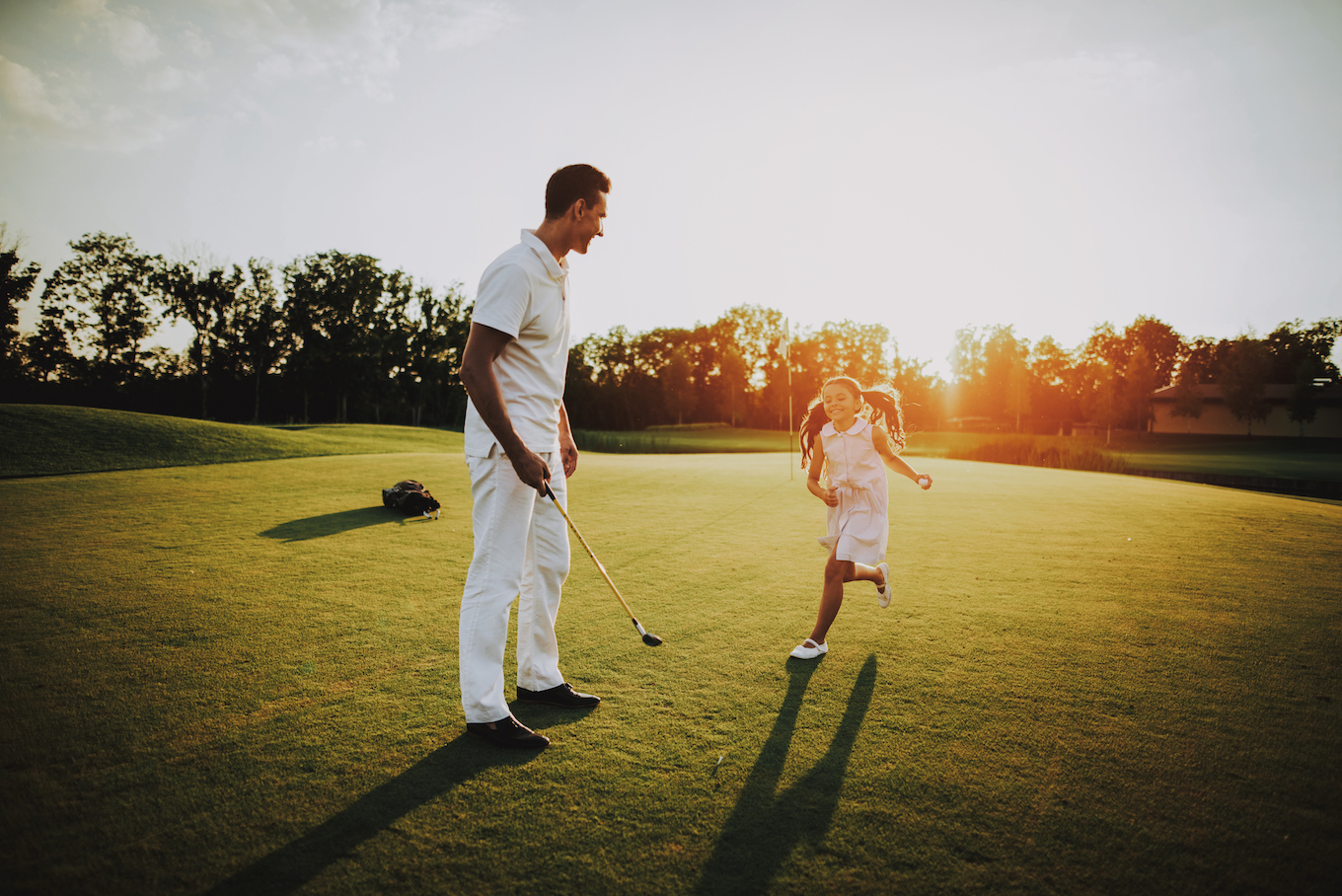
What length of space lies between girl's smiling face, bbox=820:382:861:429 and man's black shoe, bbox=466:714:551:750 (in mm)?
3054

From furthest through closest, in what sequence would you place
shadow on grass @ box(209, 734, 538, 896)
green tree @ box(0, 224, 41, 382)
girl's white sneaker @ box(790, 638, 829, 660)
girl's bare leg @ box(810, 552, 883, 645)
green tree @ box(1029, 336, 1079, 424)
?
green tree @ box(1029, 336, 1079, 424), green tree @ box(0, 224, 41, 382), girl's bare leg @ box(810, 552, 883, 645), girl's white sneaker @ box(790, 638, 829, 660), shadow on grass @ box(209, 734, 538, 896)

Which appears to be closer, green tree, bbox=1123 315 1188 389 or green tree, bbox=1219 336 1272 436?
green tree, bbox=1219 336 1272 436

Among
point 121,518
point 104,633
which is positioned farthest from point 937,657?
point 121,518

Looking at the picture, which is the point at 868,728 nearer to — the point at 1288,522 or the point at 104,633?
the point at 104,633

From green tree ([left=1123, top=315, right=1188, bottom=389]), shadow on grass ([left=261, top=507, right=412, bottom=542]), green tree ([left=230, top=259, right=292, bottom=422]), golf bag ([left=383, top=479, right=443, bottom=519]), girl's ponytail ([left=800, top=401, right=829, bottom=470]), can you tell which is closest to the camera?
girl's ponytail ([left=800, top=401, right=829, bottom=470])

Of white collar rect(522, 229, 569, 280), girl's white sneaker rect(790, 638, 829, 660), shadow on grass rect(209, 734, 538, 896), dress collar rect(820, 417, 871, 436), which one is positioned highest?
white collar rect(522, 229, 569, 280)

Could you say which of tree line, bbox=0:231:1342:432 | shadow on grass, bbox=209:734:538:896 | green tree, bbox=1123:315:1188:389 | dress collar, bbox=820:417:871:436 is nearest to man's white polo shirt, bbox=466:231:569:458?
shadow on grass, bbox=209:734:538:896

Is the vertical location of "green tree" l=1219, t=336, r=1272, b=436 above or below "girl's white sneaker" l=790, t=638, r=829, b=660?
above

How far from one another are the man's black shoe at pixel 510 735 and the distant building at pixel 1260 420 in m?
67.3

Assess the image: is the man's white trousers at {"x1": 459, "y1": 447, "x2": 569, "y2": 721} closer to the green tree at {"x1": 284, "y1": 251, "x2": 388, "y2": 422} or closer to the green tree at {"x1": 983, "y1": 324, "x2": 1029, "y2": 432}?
the green tree at {"x1": 284, "y1": 251, "x2": 388, "y2": 422}

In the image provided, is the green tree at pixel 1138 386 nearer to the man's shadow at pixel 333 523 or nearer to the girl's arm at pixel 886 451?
the girl's arm at pixel 886 451

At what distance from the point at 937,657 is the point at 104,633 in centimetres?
562

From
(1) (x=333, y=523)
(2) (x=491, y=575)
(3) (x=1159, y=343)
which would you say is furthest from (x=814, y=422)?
(3) (x=1159, y=343)

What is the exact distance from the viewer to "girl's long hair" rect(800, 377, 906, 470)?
17.0 ft
